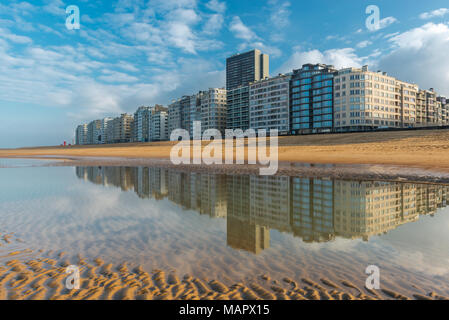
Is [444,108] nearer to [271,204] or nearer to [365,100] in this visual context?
[365,100]

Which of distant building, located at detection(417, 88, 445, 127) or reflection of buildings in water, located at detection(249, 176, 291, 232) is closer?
reflection of buildings in water, located at detection(249, 176, 291, 232)

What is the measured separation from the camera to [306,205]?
12969 mm

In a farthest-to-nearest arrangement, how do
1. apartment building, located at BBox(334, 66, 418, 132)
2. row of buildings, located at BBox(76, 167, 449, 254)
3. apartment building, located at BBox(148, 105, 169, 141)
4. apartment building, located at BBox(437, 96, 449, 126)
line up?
apartment building, located at BBox(148, 105, 169, 141), apartment building, located at BBox(437, 96, 449, 126), apartment building, located at BBox(334, 66, 418, 132), row of buildings, located at BBox(76, 167, 449, 254)

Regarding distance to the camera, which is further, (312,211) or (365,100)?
(365,100)

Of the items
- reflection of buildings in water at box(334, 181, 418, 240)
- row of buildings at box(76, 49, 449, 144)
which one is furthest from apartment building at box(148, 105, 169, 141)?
reflection of buildings in water at box(334, 181, 418, 240)

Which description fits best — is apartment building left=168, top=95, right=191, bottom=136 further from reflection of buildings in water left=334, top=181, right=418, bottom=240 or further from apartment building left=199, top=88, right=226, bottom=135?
reflection of buildings in water left=334, top=181, right=418, bottom=240

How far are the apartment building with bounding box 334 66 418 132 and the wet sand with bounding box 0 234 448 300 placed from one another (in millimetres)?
96576

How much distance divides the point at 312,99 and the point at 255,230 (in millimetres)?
107373

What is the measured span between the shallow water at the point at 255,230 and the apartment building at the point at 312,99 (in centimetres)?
9172

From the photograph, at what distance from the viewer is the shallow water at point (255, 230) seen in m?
6.33

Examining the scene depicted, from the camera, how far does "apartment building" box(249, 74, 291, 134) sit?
4592 inches

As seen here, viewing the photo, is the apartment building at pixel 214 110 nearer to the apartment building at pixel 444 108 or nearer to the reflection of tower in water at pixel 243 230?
the apartment building at pixel 444 108

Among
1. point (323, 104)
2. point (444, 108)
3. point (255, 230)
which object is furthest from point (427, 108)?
point (255, 230)

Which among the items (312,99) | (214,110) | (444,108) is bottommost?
(312,99)
